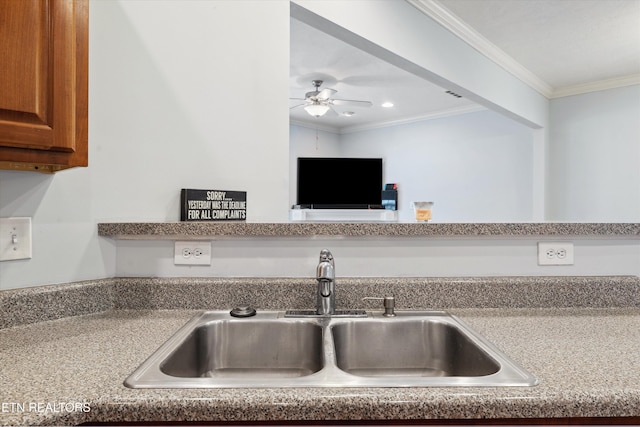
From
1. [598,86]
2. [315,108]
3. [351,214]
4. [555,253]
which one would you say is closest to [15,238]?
[555,253]

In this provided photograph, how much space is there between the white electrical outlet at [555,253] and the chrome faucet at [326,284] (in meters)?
0.71

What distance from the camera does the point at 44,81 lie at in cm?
84

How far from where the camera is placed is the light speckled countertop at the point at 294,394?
2.10 ft

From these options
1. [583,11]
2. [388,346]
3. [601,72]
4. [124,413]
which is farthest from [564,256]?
[601,72]

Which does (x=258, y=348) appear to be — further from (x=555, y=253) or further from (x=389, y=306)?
(x=555, y=253)

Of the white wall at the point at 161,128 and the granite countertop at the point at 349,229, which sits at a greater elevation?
the white wall at the point at 161,128

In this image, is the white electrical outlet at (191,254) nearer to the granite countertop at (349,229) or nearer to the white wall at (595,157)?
the granite countertop at (349,229)

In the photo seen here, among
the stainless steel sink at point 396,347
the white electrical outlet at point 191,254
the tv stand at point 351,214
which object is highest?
the tv stand at point 351,214

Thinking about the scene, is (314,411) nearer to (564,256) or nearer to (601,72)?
(564,256)

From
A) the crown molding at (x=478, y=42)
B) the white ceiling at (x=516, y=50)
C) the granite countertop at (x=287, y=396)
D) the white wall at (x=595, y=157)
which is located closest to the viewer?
the granite countertop at (x=287, y=396)

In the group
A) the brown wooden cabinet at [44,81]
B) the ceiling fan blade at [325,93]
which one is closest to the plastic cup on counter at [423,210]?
the brown wooden cabinet at [44,81]

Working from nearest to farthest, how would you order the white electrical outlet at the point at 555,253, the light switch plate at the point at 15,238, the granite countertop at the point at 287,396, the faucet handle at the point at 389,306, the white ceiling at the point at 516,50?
1. the granite countertop at the point at 287,396
2. the light switch plate at the point at 15,238
3. the faucet handle at the point at 389,306
4. the white electrical outlet at the point at 555,253
5. the white ceiling at the point at 516,50

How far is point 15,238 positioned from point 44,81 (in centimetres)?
48

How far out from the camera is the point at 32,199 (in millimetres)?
1097
